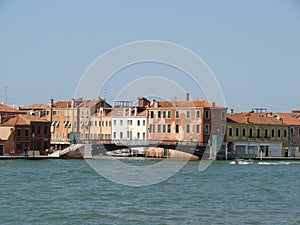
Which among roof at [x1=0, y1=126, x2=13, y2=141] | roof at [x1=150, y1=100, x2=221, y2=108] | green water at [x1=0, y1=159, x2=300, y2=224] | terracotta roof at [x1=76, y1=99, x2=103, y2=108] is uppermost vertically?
terracotta roof at [x1=76, y1=99, x2=103, y2=108]

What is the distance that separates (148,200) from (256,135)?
40.0 m

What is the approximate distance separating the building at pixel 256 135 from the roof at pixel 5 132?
55.4 feet

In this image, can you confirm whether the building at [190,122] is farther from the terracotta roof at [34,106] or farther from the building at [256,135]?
the terracotta roof at [34,106]

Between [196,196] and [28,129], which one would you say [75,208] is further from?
[28,129]

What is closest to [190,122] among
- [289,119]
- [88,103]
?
[289,119]

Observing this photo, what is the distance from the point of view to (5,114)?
194ft

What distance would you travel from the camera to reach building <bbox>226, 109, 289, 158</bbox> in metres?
64.0

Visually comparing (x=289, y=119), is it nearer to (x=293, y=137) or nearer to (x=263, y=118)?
(x=293, y=137)

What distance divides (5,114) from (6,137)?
3684 mm

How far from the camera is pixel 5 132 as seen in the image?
2205 inches

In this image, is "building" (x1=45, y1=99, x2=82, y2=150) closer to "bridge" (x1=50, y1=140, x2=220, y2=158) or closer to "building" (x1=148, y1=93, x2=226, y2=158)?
"building" (x1=148, y1=93, x2=226, y2=158)

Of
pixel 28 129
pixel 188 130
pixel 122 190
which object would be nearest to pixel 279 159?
pixel 188 130

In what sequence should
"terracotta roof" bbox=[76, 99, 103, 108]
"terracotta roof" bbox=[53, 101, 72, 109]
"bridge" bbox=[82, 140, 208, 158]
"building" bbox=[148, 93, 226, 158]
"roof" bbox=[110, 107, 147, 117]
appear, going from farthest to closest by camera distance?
"terracotta roof" bbox=[53, 101, 72, 109] < "terracotta roof" bbox=[76, 99, 103, 108] < "roof" bbox=[110, 107, 147, 117] < "building" bbox=[148, 93, 226, 158] < "bridge" bbox=[82, 140, 208, 158]

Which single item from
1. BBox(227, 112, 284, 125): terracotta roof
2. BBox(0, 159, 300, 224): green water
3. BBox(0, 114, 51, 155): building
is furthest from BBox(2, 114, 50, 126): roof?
BBox(0, 159, 300, 224): green water
